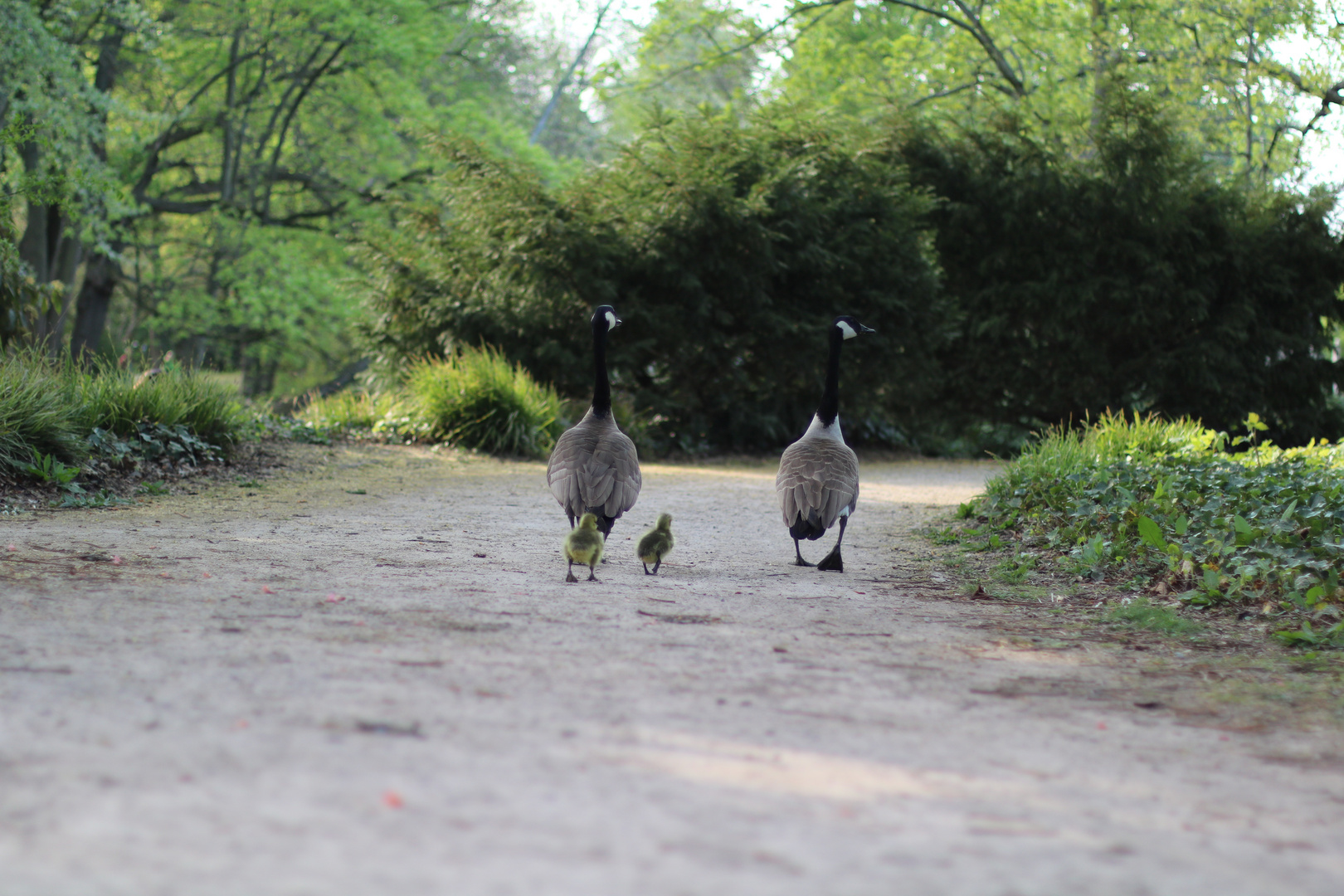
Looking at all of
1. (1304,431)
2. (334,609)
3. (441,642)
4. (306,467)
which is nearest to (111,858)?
(441,642)

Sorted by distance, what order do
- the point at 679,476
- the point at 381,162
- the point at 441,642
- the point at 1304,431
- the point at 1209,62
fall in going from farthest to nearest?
the point at 381,162 < the point at 1209,62 < the point at 1304,431 < the point at 679,476 < the point at 441,642

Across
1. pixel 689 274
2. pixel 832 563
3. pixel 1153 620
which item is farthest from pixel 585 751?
pixel 689 274

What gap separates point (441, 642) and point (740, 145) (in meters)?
13.6

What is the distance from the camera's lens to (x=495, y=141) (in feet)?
92.4

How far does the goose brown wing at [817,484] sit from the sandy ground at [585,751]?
0.87 metres

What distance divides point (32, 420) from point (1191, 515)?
9040 mm

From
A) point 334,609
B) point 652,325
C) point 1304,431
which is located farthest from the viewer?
point 1304,431

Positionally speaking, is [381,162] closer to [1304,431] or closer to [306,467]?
A: [306,467]

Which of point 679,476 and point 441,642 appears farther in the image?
point 679,476

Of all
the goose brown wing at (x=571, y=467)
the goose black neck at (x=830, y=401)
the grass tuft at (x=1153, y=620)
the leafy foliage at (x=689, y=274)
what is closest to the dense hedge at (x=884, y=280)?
the leafy foliage at (x=689, y=274)

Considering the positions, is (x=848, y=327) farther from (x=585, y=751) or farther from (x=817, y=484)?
(x=585, y=751)

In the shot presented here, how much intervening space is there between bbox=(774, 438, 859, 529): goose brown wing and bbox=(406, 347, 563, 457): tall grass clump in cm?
816

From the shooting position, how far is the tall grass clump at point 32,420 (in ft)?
29.1

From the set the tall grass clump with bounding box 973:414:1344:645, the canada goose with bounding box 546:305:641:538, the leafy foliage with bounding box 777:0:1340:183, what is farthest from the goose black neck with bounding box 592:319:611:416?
the leafy foliage with bounding box 777:0:1340:183
